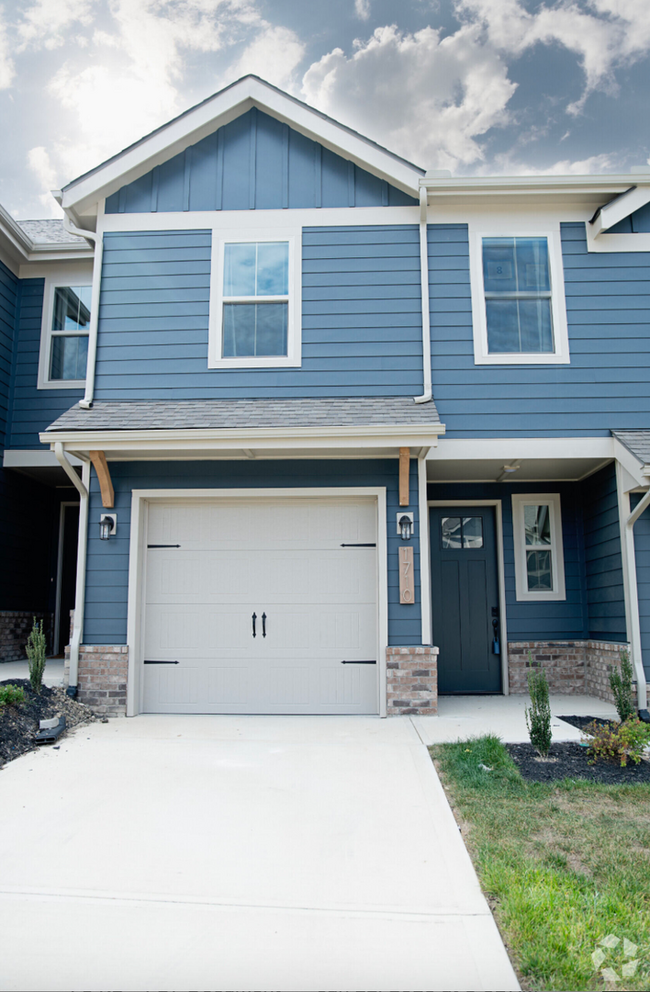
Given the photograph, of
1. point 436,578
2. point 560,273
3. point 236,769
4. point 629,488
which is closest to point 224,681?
point 236,769

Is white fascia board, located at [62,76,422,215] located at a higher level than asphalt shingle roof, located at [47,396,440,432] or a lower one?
higher

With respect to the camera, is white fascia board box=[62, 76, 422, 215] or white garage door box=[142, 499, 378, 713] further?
white fascia board box=[62, 76, 422, 215]

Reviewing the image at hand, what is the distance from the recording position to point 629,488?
6.95 meters

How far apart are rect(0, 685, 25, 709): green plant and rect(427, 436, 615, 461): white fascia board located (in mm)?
4555

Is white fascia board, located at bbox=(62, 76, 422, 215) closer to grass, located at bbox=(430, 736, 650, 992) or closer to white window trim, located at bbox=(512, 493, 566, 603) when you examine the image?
white window trim, located at bbox=(512, 493, 566, 603)

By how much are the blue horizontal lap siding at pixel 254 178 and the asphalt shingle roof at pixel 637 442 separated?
3.46m

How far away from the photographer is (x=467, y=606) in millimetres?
8352

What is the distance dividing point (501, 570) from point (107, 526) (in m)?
4.67

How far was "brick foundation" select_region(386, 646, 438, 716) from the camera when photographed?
6660mm

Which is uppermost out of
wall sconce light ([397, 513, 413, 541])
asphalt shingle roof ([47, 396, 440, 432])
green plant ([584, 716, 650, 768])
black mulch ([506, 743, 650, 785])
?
asphalt shingle roof ([47, 396, 440, 432])

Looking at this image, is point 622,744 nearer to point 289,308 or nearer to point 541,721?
point 541,721

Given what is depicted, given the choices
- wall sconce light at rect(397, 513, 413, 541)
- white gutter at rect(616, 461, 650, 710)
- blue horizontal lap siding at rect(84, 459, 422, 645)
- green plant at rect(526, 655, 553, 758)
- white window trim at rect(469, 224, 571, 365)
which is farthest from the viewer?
white window trim at rect(469, 224, 571, 365)

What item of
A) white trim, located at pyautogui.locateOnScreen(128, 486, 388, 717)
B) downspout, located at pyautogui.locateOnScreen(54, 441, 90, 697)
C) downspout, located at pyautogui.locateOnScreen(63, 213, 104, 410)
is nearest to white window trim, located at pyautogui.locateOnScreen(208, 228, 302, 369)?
downspout, located at pyautogui.locateOnScreen(63, 213, 104, 410)

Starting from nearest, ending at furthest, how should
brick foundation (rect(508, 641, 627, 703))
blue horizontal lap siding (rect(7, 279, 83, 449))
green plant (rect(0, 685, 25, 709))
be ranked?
green plant (rect(0, 685, 25, 709)) → brick foundation (rect(508, 641, 627, 703)) → blue horizontal lap siding (rect(7, 279, 83, 449))
